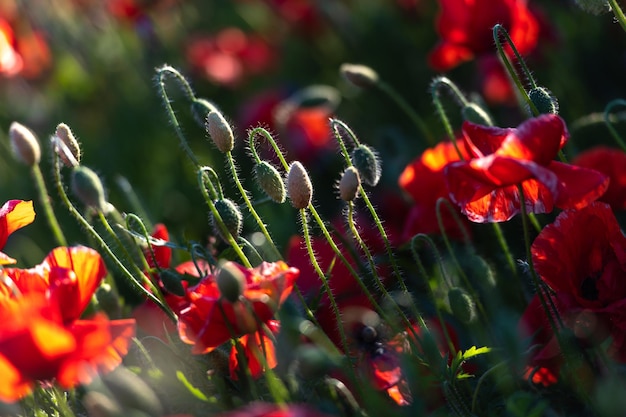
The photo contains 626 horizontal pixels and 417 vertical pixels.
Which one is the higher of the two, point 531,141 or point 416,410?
point 531,141

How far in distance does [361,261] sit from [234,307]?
21.6 inches

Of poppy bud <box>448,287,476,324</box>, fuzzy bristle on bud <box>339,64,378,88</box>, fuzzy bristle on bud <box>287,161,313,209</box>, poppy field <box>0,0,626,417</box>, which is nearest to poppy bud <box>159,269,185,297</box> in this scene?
poppy field <box>0,0,626,417</box>

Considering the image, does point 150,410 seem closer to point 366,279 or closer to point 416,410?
point 416,410

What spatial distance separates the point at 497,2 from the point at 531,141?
A: 3.26 feet

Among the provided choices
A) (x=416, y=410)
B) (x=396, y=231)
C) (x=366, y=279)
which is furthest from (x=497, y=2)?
(x=416, y=410)

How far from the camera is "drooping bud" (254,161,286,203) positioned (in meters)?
1.27

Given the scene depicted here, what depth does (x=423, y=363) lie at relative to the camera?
4.04 ft

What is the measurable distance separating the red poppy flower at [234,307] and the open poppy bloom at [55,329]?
3.9 inches

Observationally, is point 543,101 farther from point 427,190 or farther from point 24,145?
point 24,145

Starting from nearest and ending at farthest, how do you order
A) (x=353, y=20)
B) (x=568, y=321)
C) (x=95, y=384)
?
(x=95, y=384) → (x=568, y=321) → (x=353, y=20)

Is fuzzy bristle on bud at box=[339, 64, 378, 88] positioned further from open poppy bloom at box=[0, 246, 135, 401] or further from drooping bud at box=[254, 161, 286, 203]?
open poppy bloom at box=[0, 246, 135, 401]

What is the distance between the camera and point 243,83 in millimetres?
3623

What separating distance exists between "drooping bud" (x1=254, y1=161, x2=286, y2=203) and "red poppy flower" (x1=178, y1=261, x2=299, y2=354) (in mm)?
126

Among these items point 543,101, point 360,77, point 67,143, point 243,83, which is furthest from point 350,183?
point 243,83
